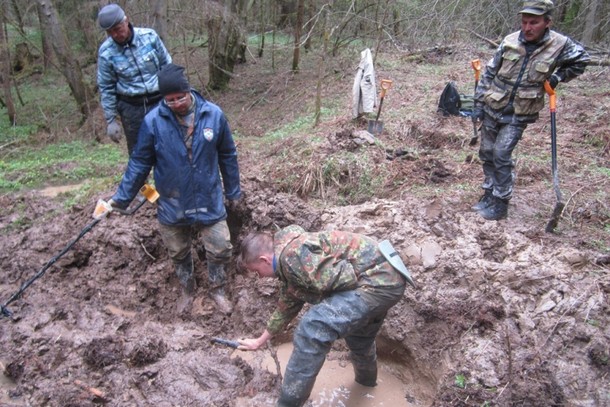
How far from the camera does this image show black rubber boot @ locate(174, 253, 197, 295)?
12.5 feet

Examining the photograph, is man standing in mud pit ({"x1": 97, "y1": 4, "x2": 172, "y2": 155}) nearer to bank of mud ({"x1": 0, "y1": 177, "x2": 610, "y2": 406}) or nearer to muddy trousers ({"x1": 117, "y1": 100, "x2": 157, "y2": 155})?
muddy trousers ({"x1": 117, "y1": 100, "x2": 157, "y2": 155})

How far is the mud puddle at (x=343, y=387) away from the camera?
124 inches

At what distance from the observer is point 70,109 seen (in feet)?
41.4

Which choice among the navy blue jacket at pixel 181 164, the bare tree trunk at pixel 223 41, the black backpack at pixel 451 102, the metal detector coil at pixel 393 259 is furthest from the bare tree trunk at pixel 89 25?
the metal detector coil at pixel 393 259

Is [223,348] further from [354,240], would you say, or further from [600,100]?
[600,100]

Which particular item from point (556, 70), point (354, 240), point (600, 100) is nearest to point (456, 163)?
point (556, 70)

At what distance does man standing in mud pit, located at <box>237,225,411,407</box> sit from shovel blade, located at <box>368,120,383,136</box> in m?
4.54

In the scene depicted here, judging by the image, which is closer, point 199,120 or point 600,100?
point 199,120

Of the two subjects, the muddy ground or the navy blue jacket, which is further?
the navy blue jacket

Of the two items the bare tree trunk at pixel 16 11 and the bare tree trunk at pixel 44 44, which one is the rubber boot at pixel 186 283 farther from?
the bare tree trunk at pixel 16 11

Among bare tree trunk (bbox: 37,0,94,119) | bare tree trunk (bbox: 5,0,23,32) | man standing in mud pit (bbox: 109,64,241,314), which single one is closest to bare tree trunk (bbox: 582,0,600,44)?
man standing in mud pit (bbox: 109,64,241,314)

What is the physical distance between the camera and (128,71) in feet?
13.0

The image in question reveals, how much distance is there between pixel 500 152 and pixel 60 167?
6.21 metres

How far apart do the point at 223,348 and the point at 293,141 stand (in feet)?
12.8
